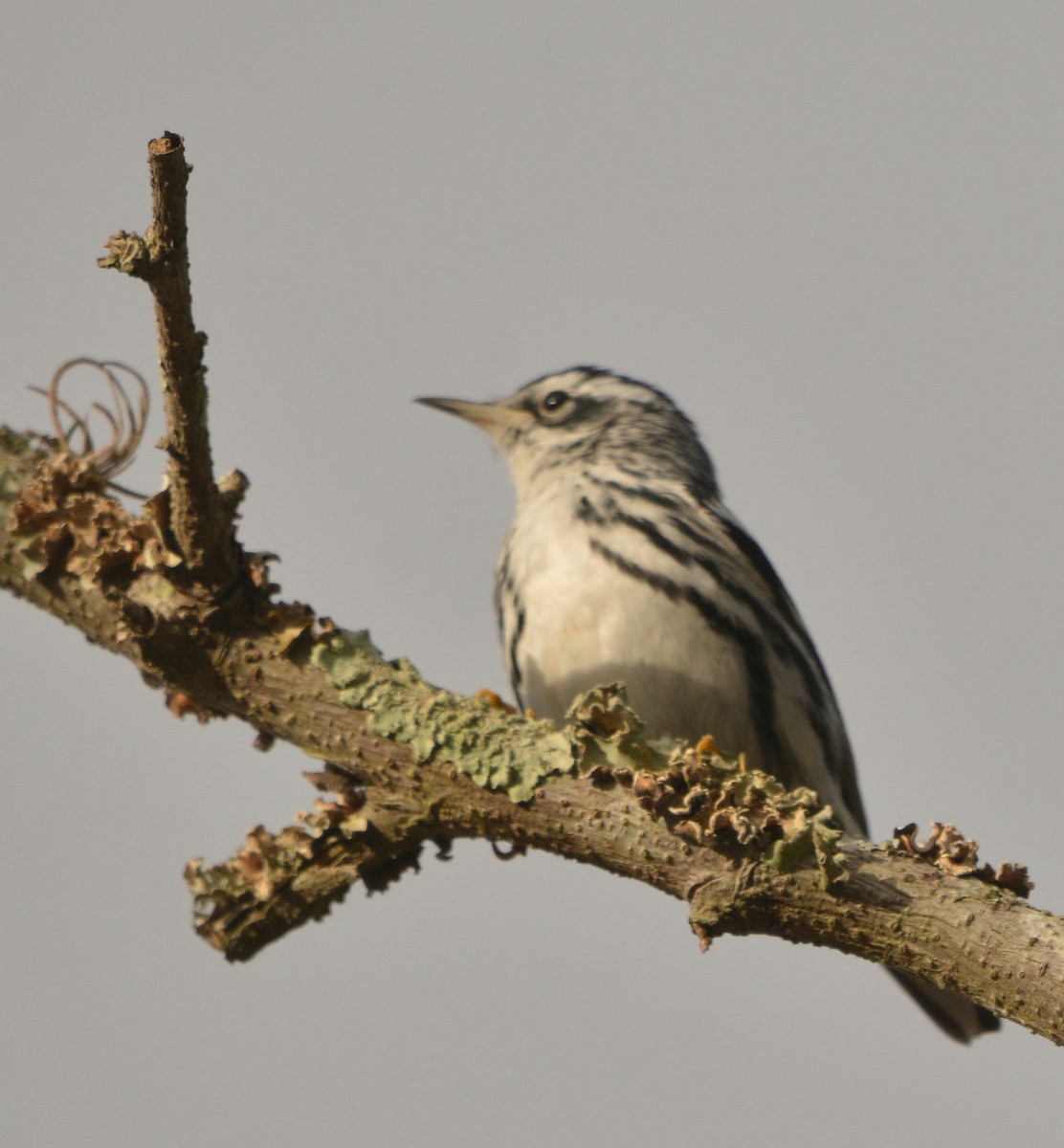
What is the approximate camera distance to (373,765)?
3.66m

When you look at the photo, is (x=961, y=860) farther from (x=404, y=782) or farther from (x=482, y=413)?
(x=482, y=413)

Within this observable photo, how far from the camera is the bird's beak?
734cm

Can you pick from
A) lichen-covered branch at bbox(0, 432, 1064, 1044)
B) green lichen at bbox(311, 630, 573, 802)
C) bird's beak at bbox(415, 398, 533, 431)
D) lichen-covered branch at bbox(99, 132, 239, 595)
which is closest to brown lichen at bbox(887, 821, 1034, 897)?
lichen-covered branch at bbox(0, 432, 1064, 1044)

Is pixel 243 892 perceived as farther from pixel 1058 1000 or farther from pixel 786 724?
pixel 786 724

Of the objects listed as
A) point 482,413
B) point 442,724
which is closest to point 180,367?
point 442,724

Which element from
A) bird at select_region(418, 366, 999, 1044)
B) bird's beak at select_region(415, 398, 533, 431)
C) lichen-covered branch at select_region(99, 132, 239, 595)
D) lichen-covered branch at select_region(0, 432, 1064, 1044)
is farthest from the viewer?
bird's beak at select_region(415, 398, 533, 431)

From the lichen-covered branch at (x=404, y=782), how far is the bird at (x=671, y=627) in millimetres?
1830

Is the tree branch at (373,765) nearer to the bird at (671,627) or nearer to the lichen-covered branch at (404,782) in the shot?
the lichen-covered branch at (404,782)

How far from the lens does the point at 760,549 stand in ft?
20.8

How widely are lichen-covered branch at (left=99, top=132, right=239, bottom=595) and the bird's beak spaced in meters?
3.69

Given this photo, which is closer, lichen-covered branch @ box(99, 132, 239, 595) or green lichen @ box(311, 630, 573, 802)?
lichen-covered branch @ box(99, 132, 239, 595)

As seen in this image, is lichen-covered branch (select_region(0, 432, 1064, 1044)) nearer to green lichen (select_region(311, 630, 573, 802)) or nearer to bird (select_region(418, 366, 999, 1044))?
green lichen (select_region(311, 630, 573, 802))

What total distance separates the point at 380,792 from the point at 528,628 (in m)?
2.22

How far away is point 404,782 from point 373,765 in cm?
9
